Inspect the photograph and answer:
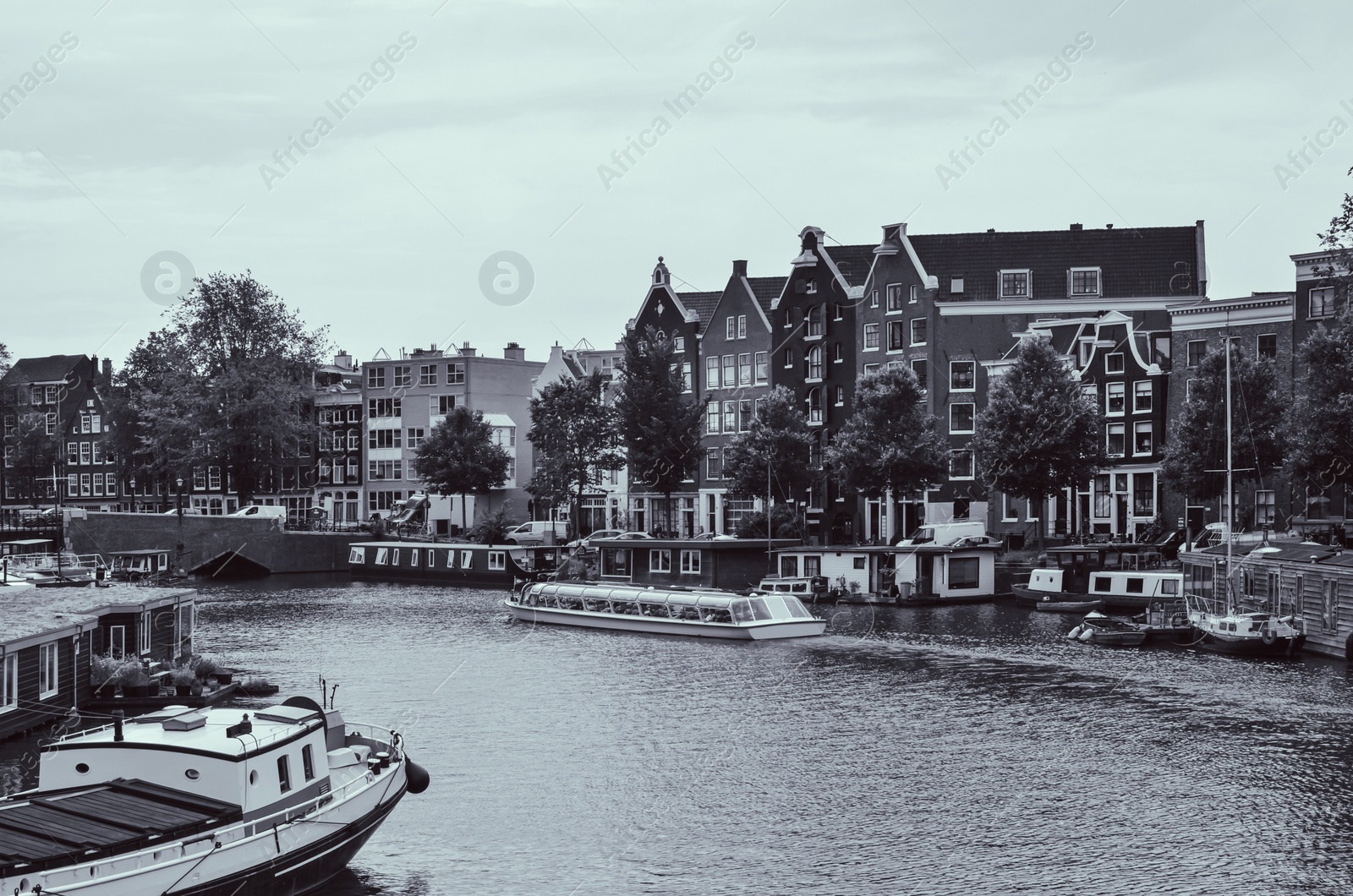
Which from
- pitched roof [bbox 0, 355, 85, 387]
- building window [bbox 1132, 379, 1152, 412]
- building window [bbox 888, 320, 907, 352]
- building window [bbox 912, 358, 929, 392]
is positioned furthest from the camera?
pitched roof [bbox 0, 355, 85, 387]

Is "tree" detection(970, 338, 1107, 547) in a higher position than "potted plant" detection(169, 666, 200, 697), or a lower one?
higher

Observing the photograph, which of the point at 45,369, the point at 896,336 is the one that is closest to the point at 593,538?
the point at 896,336

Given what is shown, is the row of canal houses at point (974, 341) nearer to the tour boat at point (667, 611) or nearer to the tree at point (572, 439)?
the tree at point (572, 439)

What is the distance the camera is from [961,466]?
101250mm

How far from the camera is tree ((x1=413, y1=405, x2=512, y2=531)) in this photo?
128250 millimetres

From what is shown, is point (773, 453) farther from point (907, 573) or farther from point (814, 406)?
point (907, 573)

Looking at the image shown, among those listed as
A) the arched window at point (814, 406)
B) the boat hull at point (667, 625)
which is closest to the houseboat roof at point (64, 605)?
the boat hull at point (667, 625)

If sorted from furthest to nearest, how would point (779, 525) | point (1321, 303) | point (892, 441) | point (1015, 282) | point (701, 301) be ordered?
point (701, 301), point (1015, 282), point (779, 525), point (892, 441), point (1321, 303)

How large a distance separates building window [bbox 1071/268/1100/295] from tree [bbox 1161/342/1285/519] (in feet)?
71.8

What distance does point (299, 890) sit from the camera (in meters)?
27.5

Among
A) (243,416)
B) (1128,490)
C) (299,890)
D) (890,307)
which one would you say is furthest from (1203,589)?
(243,416)

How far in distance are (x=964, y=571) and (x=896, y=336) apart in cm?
2575

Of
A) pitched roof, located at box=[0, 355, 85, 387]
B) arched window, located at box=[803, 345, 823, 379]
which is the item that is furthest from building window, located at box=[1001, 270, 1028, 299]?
pitched roof, located at box=[0, 355, 85, 387]

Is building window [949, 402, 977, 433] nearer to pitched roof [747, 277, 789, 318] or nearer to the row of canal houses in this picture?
the row of canal houses
